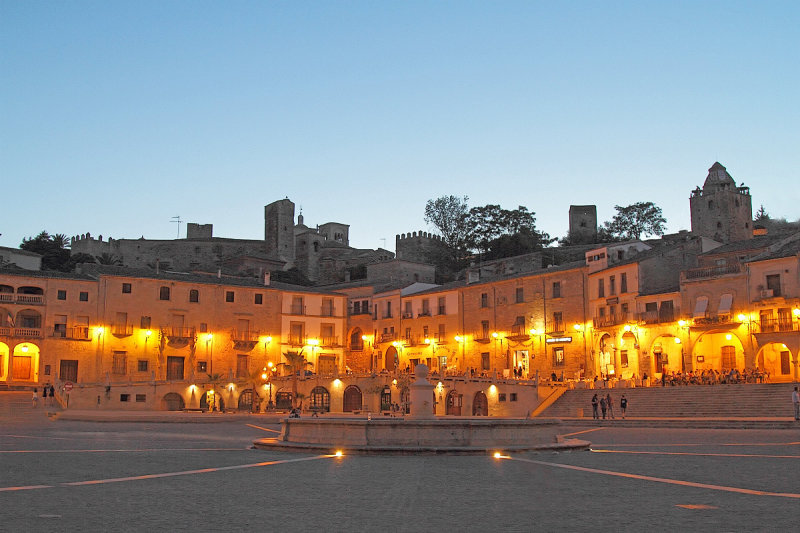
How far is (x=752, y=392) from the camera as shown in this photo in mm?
39875

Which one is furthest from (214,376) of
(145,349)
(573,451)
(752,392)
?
(573,451)

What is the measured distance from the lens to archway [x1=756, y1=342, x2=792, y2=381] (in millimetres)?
46062

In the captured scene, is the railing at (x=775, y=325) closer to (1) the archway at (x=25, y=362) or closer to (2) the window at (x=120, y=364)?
(2) the window at (x=120, y=364)

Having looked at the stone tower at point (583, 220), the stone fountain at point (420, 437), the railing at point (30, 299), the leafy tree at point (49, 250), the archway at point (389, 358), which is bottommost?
the stone fountain at point (420, 437)

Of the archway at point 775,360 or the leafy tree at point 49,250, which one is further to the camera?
Result: the leafy tree at point 49,250

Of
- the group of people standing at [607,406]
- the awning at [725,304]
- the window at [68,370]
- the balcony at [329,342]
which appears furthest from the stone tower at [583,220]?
the window at [68,370]

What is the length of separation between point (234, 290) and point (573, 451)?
155ft

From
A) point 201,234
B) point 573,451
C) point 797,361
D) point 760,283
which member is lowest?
point 573,451

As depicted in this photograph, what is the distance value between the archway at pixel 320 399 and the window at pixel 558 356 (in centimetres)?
1591

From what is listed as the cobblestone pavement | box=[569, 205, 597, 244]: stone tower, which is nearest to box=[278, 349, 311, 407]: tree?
the cobblestone pavement

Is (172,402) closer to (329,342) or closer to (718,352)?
A: (329,342)

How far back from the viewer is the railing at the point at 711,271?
48334 millimetres

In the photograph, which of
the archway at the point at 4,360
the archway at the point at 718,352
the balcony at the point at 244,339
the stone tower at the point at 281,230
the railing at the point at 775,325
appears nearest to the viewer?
the railing at the point at 775,325

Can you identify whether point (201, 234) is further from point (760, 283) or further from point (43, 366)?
point (760, 283)
